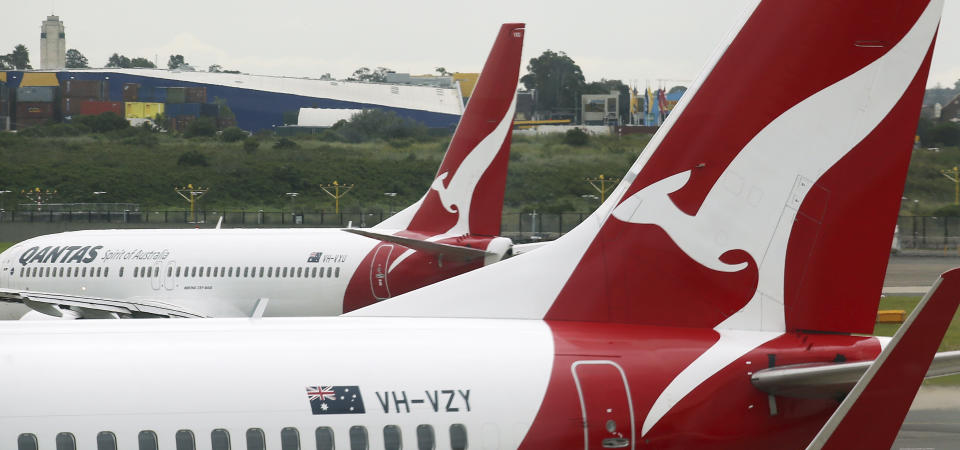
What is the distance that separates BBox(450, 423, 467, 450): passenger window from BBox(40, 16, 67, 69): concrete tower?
166412mm

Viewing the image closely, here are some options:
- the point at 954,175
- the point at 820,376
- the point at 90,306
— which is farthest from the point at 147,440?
the point at 954,175

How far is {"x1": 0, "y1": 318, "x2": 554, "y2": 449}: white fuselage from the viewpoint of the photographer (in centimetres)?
727

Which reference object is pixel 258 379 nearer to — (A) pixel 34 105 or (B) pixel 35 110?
(B) pixel 35 110

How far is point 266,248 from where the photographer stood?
28.7 meters

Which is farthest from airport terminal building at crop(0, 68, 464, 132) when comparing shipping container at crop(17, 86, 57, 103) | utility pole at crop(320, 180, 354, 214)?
utility pole at crop(320, 180, 354, 214)

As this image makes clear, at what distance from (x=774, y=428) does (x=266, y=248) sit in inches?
865

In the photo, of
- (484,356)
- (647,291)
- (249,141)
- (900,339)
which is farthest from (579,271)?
(249,141)

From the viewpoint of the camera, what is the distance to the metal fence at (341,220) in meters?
57.2

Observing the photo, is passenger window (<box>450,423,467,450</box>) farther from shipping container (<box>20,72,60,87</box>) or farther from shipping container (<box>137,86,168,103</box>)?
shipping container (<box>20,72,60,87</box>)

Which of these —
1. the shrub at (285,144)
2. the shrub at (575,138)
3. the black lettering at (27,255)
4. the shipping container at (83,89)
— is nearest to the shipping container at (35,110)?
the shipping container at (83,89)

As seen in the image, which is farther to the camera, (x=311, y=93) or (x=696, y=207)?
(x=311, y=93)

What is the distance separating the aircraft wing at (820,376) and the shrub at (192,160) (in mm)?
74340

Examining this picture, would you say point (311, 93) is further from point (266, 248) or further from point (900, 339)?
point (900, 339)

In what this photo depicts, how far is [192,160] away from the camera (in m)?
79.5
